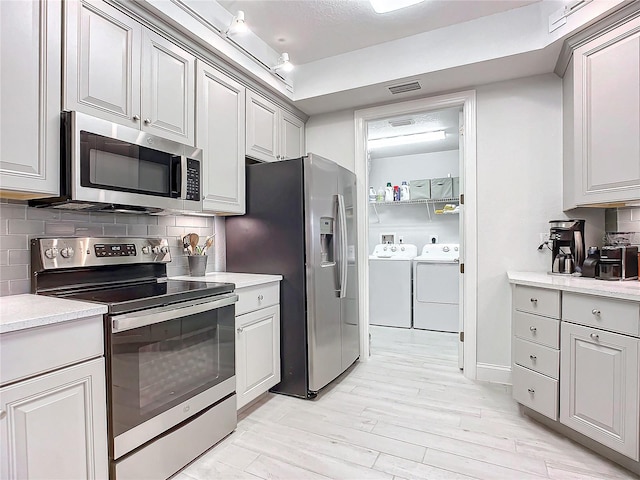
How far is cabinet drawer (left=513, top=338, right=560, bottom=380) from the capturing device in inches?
80.0

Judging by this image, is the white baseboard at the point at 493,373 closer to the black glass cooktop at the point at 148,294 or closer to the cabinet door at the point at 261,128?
the black glass cooktop at the point at 148,294

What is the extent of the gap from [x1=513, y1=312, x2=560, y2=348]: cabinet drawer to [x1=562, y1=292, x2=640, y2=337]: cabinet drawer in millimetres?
97

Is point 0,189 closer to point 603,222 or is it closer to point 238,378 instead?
point 238,378

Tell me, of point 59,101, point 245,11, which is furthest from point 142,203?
point 245,11

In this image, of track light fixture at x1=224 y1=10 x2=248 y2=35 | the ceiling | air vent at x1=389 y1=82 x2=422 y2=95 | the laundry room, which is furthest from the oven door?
the laundry room

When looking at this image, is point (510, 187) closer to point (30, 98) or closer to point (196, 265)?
point (196, 265)

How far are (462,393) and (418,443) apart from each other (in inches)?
32.4

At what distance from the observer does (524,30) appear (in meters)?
2.38

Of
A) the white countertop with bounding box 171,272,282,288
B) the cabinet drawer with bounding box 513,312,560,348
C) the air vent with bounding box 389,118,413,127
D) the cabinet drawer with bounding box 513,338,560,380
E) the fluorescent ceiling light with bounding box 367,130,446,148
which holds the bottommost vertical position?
the cabinet drawer with bounding box 513,338,560,380

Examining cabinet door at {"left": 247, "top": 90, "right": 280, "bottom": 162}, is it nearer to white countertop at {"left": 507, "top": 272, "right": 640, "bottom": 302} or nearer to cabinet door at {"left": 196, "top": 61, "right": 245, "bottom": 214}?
cabinet door at {"left": 196, "top": 61, "right": 245, "bottom": 214}

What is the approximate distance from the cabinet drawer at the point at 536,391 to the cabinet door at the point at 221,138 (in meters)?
2.21

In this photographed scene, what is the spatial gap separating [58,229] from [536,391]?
9.29 ft

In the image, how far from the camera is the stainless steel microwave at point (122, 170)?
1561 millimetres

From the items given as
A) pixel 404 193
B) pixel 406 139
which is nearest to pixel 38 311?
pixel 406 139
